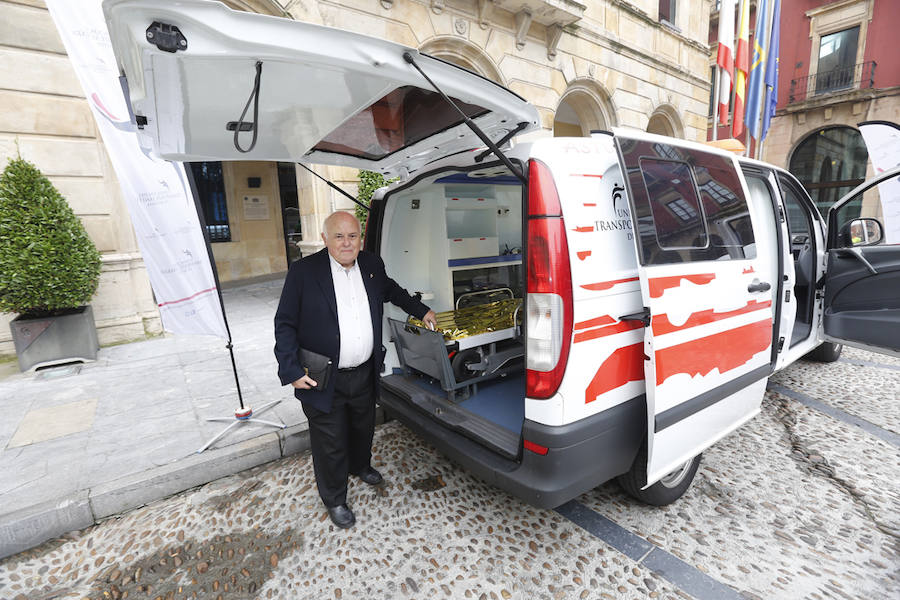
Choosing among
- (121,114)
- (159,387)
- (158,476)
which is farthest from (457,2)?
(158,476)

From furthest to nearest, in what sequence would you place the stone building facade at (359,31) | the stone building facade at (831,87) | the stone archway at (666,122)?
the stone building facade at (831,87)
the stone archway at (666,122)
the stone building facade at (359,31)

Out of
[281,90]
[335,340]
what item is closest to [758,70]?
[281,90]

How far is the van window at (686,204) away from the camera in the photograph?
191 centimetres

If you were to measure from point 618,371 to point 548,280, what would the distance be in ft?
1.85

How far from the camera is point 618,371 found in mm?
1934

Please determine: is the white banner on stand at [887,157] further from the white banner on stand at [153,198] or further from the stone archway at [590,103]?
the white banner on stand at [153,198]

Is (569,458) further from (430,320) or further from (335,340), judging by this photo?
(335,340)

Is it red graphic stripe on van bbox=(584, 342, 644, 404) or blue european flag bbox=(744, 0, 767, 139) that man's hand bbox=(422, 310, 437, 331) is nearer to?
red graphic stripe on van bbox=(584, 342, 644, 404)

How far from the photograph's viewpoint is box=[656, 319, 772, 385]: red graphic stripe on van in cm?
196

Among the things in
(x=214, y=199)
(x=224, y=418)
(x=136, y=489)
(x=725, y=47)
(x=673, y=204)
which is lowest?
(x=136, y=489)

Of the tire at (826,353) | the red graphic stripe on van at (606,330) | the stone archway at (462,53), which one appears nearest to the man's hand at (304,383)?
the red graphic stripe on van at (606,330)

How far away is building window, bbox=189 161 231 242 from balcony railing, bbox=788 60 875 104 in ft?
76.0

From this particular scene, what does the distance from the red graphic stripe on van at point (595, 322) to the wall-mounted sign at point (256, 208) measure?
10.8 m

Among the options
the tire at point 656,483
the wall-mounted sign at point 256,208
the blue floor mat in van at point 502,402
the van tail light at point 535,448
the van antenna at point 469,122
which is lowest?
the tire at point 656,483
